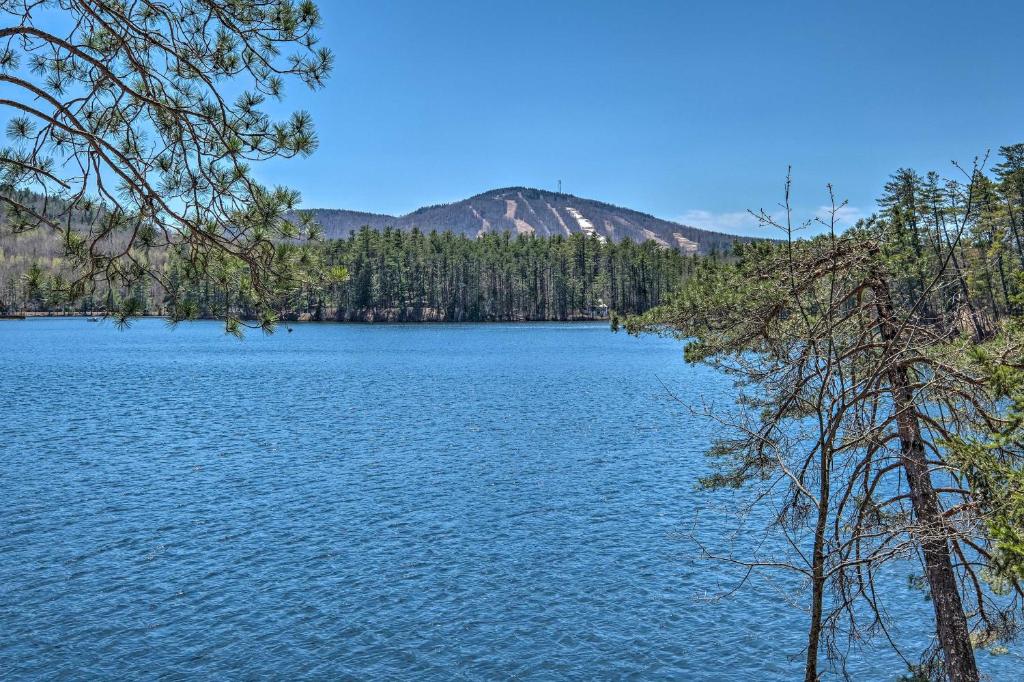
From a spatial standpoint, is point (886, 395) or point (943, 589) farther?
point (886, 395)

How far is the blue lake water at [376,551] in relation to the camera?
36.4 feet

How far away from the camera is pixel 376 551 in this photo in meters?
15.4

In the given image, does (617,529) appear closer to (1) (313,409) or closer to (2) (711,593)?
(2) (711,593)

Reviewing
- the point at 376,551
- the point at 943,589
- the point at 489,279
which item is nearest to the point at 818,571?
the point at 943,589

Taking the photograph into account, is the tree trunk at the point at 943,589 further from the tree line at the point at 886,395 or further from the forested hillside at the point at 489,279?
the forested hillside at the point at 489,279

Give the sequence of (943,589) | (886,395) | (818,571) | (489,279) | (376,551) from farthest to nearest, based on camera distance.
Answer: (489,279)
(376,551)
(886,395)
(943,589)
(818,571)

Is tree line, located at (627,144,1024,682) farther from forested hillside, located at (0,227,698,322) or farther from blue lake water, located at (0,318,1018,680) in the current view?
forested hillside, located at (0,227,698,322)

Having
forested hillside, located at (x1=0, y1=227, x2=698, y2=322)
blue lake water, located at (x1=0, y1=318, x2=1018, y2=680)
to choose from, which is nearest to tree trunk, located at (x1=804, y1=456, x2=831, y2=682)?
blue lake water, located at (x1=0, y1=318, x2=1018, y2=680)

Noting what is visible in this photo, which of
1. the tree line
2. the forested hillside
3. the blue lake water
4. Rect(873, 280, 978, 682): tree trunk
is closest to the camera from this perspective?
the tree line

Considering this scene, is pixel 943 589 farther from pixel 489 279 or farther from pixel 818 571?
pixel 489 279

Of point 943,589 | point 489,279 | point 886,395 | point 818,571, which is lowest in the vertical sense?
point 943,589

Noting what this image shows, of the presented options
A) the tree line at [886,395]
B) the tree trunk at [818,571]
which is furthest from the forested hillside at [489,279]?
the tree trunk at [818,571]

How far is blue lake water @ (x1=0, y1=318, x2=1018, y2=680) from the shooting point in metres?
11.1

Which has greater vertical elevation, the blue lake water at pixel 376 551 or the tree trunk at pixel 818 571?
the tree trunk at pixel 818 571
